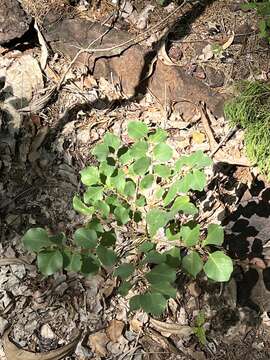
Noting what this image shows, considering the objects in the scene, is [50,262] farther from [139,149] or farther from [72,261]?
[139,149]

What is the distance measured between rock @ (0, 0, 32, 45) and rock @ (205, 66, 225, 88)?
1.26 m

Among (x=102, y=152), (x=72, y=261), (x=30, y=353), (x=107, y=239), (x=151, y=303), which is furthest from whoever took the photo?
(x=30, y=353)

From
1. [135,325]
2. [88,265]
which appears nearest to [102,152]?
[88,265]

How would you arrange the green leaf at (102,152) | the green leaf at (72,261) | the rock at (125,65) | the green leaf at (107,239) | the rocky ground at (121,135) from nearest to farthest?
the green leaf at (72,261), the green leaf at (107,239), the green leaf at (102,152), the rocky ground at (121,135), the rock at (125,65)

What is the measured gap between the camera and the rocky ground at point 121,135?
2674mm

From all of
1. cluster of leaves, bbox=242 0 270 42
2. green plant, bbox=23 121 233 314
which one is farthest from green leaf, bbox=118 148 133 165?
cluster of leaves, bbox=242 0 270 42

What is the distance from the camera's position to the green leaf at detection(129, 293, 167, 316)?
5.77 ft

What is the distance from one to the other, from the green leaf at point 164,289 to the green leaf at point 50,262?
13.8 inches

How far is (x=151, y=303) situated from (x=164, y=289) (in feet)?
0.24

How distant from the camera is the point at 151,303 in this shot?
1772mm

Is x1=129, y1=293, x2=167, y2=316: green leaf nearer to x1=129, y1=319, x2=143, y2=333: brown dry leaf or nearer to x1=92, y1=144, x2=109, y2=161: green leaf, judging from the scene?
x1=92, y1=144, x2=109, y2=161: green leaf

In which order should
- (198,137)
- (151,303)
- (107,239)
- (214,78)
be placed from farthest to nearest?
1. (214,78)
2. (198,137)
3. (107,239)
4. (151,303)

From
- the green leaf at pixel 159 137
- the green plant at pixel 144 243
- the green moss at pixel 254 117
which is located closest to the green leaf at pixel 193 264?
the green plant at pixel 144 243

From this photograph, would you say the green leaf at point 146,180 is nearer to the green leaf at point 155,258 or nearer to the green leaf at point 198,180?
the green leaf at point 198,180
